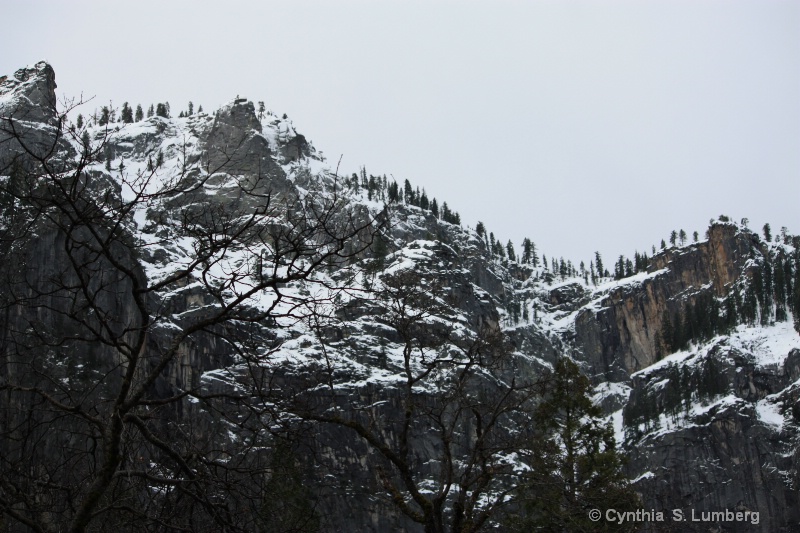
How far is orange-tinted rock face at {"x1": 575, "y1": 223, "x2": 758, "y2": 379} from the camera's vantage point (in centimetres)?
18200

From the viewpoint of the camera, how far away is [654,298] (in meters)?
192

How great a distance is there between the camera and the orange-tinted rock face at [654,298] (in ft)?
597

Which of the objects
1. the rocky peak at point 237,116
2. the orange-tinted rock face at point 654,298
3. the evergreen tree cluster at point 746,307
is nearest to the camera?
the rocky peak at point 237,116

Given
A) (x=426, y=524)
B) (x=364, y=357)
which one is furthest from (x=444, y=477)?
(x=364, y=357)

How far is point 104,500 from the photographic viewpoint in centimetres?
721

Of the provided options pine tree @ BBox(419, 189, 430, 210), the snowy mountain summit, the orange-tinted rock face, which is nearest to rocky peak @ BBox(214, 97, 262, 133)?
the snowy mountain summit

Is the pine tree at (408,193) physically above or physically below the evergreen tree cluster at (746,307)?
above

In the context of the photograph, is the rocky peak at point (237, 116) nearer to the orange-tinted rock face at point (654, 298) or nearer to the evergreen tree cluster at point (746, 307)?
the evergreen tree cluster at point (746, 307)

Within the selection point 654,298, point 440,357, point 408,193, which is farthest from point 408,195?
point 440,357

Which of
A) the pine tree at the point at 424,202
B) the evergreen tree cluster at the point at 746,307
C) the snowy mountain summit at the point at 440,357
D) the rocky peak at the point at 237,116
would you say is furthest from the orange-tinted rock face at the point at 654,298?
the rocky peak at the point at 237,116

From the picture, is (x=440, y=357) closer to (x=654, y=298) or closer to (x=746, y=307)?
(x=746, y=307)

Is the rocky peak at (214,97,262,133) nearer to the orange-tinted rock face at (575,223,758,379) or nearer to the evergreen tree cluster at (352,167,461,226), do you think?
the evergreen tree cluster at (352,167,461,226)

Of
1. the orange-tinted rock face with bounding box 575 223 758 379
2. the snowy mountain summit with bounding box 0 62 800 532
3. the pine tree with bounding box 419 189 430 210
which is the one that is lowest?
the snowy mountain summit with bounding box 0 62 800 532

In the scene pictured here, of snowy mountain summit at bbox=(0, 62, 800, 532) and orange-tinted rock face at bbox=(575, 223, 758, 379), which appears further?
orange-tinted rock face at bbox=(575, 223, 758, 379)
